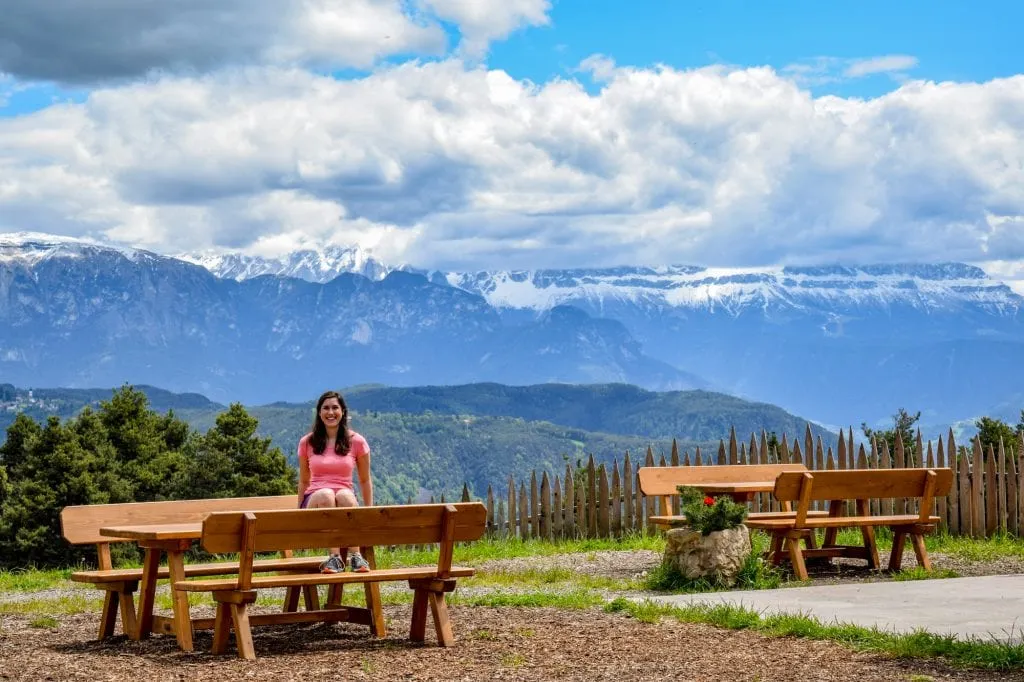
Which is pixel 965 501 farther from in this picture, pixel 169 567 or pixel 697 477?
pixel 169 567

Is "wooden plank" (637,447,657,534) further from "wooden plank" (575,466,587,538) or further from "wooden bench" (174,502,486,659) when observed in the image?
"wooden bench" (174,502,486,659)

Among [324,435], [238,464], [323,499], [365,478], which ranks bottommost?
[323,499]

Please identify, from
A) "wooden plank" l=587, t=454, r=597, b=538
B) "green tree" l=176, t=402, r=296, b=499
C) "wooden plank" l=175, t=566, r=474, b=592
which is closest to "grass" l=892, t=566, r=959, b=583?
"wooden plank" l=175, t=566, r=474, b=592

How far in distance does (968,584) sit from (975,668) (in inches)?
152

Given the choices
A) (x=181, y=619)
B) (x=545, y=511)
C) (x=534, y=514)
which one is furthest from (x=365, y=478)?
(x=534, y=514)

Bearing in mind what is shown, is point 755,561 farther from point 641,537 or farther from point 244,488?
point 244,488

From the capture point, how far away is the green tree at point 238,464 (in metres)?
31.3

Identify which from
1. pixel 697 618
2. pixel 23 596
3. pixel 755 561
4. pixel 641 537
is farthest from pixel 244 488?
pixel 697 618

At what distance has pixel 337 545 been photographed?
908 cm

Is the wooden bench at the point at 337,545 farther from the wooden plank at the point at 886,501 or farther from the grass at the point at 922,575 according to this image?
the wooden plank at the point at 886,501

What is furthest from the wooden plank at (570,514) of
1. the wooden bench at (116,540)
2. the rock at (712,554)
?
the wooden bench at (116,540)

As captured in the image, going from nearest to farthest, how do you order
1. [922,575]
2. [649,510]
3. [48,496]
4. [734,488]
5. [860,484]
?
[922,575]
[860,484]
[734,488]
[649,510]
[48,496]

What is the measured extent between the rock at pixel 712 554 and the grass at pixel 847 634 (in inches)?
54.9

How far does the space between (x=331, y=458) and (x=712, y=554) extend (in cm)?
357
